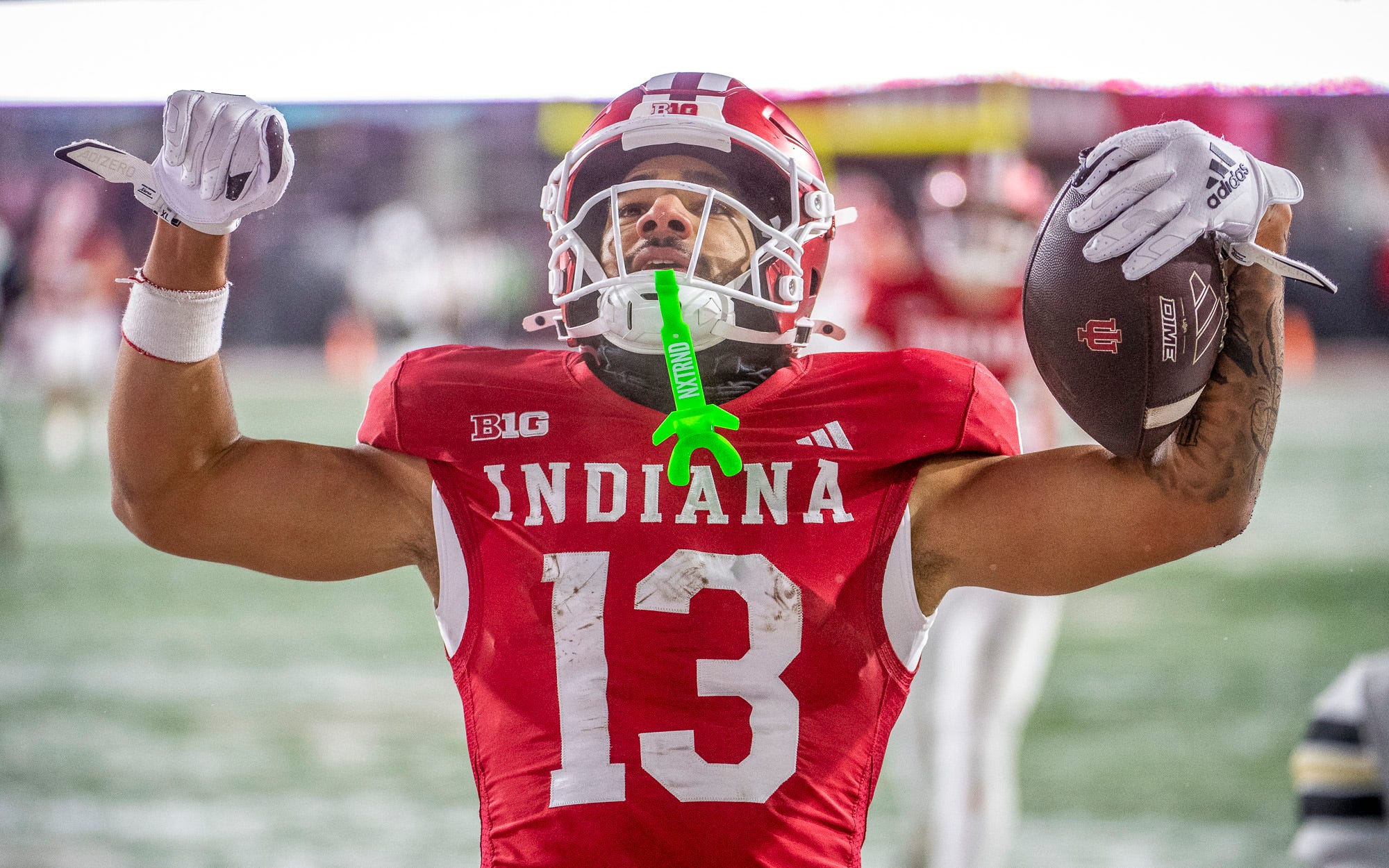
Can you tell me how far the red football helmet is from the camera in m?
1.36

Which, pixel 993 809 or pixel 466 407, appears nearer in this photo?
pixel 466 407

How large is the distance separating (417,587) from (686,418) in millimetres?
4623

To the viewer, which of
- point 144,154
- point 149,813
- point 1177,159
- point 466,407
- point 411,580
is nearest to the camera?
point 1177,159

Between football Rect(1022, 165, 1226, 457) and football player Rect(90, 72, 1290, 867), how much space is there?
29 mm

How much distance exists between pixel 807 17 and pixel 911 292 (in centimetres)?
125

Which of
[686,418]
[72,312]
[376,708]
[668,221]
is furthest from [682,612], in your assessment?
[72,312]

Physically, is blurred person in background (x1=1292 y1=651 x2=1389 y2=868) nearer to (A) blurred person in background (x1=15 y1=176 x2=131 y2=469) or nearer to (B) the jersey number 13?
(B) the jersey number 13

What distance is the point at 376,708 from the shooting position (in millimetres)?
3963

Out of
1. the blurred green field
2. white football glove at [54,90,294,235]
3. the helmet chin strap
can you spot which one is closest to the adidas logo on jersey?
the helmet chin strap

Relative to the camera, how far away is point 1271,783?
3.38 meters

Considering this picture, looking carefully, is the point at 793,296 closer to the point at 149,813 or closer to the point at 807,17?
the point at 807,17

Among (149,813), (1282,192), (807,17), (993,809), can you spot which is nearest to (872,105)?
(807,17)

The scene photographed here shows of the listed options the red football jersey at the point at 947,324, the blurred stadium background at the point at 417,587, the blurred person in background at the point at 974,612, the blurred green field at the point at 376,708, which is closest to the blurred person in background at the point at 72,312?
the blurred stadium background at the point at 417,587

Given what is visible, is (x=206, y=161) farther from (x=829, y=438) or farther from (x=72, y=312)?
(x=72, y=312)
